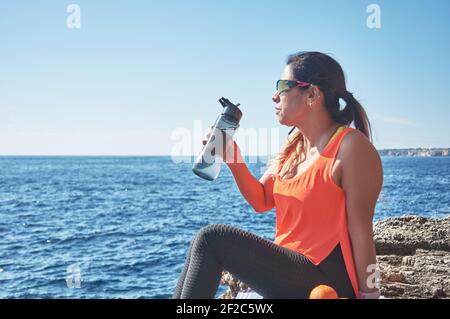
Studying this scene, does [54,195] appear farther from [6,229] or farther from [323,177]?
[323,177]

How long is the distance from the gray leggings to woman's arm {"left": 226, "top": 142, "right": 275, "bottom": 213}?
1.89ft

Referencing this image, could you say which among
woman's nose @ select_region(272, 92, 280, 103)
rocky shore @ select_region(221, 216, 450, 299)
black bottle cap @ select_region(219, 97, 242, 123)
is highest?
woman's nose @ select_region(272, 92, 280, 103)

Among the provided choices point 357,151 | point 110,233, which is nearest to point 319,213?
point 357,151

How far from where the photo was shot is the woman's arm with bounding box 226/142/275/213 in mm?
3168

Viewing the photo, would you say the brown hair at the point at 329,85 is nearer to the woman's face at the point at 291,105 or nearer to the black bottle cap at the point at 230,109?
the woman's face at the point at 291,105

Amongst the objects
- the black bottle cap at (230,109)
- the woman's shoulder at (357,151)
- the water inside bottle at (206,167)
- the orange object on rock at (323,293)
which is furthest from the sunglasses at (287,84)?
the orange object on rock at (323,293)

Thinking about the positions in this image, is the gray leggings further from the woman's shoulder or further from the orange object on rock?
the woman's shoulder

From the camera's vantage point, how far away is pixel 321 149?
287cm

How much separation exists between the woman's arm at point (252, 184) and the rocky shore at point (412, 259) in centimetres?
124

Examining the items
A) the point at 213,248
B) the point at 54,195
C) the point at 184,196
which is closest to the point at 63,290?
the point at 213,248

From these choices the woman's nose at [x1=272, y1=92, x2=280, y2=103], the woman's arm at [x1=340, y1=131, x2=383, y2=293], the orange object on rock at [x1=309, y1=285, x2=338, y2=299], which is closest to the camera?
the orange object on rock at [x1=309, y1=285, x2=338, y2=299]

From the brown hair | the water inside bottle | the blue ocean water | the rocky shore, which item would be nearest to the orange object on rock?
the brown hair

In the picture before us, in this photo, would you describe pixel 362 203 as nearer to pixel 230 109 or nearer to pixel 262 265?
pixel 262 265

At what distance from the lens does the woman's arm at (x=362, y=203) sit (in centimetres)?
258
